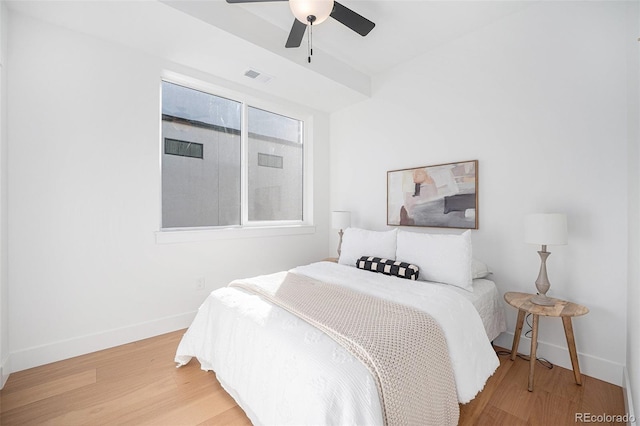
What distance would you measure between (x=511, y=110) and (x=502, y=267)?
4.39 ft

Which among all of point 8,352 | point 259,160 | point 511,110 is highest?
point 511,110

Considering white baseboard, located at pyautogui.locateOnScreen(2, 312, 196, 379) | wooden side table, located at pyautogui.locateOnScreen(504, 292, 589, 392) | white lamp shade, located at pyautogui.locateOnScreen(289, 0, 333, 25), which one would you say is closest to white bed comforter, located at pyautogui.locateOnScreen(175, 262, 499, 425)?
wooden side table, located at pyautogui.locateOnScreen(504, 292, 589, 392)

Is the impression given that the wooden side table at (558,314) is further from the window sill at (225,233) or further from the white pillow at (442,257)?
the window sill at (225,233)

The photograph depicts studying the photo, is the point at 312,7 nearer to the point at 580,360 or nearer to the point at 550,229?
the point at 550,229

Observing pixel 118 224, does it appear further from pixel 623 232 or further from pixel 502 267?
pixel 623 232

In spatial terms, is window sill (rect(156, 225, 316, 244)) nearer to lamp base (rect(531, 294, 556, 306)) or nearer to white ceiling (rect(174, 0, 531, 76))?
→ white ceiling (rect(174, 0, 531, 76))

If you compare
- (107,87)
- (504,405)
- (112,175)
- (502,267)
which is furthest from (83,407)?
(502,267)

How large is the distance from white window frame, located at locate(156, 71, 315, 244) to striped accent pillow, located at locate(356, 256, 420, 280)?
127 centimetres

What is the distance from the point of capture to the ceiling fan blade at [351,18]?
196 centimetres

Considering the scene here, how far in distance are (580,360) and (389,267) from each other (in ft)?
4.81

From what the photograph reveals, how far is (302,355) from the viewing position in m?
1.22

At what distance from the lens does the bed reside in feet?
3.52

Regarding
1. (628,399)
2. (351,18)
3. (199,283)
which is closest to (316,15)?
(351,18)

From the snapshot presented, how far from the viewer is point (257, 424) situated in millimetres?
1406
